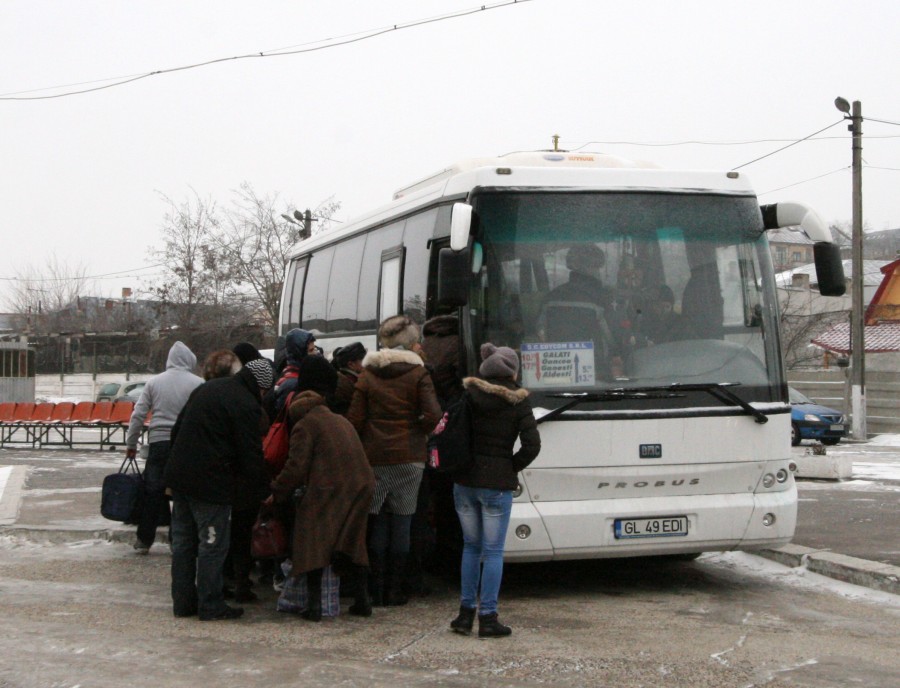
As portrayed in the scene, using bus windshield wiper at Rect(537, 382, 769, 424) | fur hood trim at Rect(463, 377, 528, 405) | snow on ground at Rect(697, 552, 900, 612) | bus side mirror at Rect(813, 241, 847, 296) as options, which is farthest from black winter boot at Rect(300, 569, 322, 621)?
bus side mirror at Rect(813, 241, 847, 296)

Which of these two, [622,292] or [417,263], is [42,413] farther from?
[622,292]

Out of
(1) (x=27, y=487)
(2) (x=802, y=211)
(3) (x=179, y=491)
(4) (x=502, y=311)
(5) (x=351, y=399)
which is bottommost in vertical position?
(1) (x=27, y=487)

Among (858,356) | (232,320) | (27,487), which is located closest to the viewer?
(27,487)

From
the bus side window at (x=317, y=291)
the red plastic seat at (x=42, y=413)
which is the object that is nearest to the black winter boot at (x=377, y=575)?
the bus side window at (x=317, y=291)

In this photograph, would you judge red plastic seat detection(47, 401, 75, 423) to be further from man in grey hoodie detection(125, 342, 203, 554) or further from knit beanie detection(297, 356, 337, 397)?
knit beanie detection(297, 356, 337, 397)

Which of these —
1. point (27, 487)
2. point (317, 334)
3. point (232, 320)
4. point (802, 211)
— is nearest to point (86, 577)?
point (317, 334)

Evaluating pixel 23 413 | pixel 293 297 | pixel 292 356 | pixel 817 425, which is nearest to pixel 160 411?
pixel 292 356

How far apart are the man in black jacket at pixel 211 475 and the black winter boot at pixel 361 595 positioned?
2.48 ft

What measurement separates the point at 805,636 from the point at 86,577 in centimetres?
544

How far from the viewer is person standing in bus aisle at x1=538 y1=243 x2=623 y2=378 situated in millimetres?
8438

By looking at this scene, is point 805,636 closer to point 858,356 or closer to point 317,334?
point 317,334

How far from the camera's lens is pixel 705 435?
8484 millimetres

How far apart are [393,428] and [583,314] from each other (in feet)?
5.24

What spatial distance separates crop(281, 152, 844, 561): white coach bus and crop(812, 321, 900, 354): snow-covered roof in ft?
97.1
